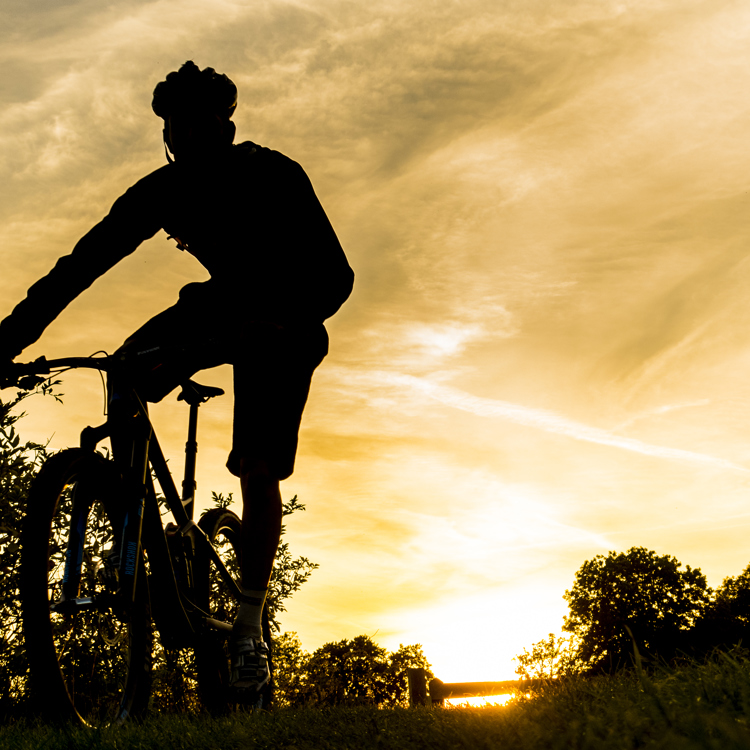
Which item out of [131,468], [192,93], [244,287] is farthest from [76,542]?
[192,93]

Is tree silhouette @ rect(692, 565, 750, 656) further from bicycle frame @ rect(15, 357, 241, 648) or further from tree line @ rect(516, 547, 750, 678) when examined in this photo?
bicycle frame @ rect(15, 357, 241, 648)

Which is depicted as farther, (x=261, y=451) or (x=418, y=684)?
(x=418, y=684)

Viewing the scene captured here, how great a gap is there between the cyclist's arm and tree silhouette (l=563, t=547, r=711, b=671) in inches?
1823

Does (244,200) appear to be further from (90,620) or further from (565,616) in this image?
(565,616)

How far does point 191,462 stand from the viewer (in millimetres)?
4457

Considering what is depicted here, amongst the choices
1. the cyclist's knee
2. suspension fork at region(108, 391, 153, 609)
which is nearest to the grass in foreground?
suspension fork at region(108, 391, 153, 609)

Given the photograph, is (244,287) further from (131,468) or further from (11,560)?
(11,560)

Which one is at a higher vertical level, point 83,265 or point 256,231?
point 256,231

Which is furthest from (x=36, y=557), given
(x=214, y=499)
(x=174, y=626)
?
(x=214, y=499)

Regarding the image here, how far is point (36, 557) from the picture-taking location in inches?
105

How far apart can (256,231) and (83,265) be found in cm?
92

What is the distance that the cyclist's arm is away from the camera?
2.80 metres

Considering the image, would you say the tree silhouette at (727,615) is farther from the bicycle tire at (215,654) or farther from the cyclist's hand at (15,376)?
the cyclist's hand at (15,376)

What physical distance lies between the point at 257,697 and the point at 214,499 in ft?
14.2
